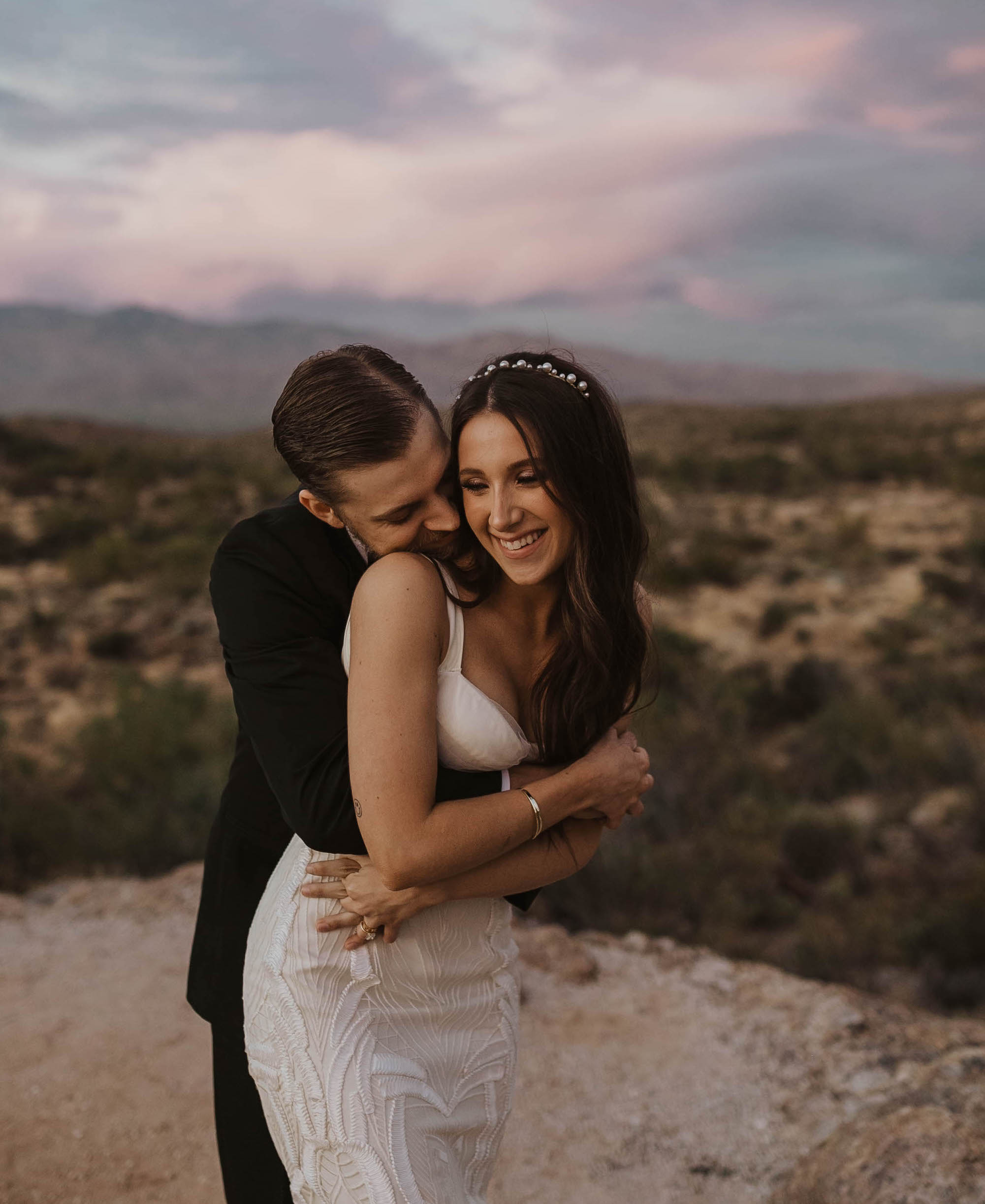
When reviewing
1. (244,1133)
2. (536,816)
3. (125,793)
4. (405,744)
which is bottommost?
(125,793)

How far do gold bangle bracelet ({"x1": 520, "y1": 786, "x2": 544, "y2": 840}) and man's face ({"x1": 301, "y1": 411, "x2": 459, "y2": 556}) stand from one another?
574mm

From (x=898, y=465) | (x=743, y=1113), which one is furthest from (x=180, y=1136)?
(x=898, y=465)

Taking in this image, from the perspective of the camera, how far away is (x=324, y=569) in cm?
227

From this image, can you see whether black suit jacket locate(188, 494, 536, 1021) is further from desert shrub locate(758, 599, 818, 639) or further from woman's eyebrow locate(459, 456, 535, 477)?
desert shrub locate(758, 599, 818, 639)

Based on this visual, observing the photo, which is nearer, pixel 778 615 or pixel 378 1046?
pixel 378 1046

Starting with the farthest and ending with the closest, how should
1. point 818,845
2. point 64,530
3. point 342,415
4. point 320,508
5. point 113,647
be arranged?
point 64,530 < point 113,647 < point 818,845 < point 320,508 < point 342,415

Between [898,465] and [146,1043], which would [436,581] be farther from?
[898,465]

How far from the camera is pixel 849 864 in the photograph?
718 cm

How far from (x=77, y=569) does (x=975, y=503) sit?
18.0 metres

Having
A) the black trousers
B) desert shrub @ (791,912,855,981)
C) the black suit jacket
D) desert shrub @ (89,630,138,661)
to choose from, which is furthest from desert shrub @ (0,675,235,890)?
the black suit jacket

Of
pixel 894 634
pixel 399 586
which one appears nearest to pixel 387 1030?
pixel 399 586

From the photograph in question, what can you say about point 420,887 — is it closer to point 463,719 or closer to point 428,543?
point 463,719

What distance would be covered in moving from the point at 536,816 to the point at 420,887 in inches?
11.0

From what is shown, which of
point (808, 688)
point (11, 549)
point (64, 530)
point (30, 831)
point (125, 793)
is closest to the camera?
point (30, 831)
